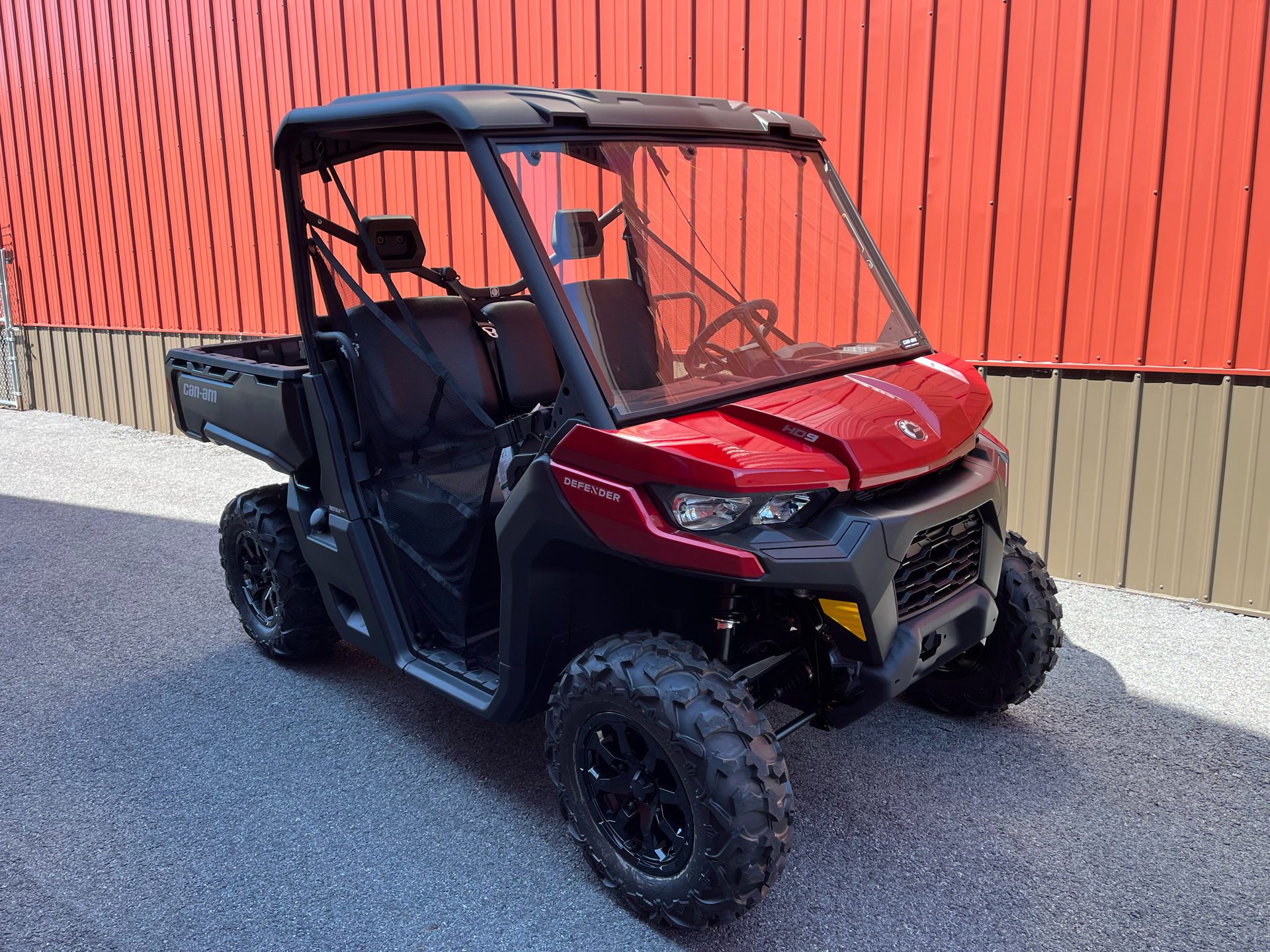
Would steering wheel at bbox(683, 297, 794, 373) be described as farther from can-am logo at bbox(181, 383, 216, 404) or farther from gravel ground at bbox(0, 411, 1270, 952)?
can-am logo at bbox(181, 383, 216, 404)

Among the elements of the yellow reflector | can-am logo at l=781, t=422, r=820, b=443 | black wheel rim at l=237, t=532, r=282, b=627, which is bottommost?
black wheel rim at l=237, t=532, r=282, b=627

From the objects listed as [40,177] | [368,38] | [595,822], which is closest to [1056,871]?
[595,822]

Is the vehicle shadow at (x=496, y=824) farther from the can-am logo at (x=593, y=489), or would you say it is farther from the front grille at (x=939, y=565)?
the can-am logo at (x=593, y=489)

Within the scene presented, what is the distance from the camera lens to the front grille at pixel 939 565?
2578 millimetres

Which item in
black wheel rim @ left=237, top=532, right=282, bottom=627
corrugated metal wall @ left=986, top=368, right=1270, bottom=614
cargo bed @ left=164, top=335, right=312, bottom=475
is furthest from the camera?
corrugated metal wall @ left=986, top=368, right=1270, bottom=614

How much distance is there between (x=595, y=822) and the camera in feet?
8.84

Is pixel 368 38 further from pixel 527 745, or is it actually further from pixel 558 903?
pixel 558 903

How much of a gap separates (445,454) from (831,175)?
1589 mm

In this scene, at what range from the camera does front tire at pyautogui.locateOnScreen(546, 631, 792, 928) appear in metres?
2.37

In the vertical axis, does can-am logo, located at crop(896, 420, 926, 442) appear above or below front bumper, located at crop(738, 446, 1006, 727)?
above

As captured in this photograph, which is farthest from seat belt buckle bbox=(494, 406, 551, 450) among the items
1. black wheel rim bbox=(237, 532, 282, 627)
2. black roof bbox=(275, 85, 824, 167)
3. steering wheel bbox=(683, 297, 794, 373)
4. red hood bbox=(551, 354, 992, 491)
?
black wheel rim bbox=(237, 532, 282, 627)

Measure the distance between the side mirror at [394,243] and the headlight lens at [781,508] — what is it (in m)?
1.75

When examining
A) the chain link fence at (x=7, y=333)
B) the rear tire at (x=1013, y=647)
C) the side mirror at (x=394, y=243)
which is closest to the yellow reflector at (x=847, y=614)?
the rear tire at (x=1013, y=647)

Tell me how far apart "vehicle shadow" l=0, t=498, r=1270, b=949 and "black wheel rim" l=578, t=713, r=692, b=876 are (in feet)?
0.69
